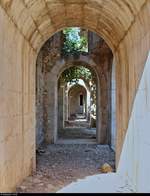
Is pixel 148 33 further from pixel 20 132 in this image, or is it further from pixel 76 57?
pixel 76 57

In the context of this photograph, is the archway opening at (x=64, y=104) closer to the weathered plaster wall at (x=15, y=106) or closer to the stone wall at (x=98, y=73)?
the stone wall at (x=98, y=73)

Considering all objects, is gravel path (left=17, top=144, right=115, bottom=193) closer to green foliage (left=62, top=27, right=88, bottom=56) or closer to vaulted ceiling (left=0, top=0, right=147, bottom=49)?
vaulted ceiling (left=0, top=0, right=147, bottom=49)

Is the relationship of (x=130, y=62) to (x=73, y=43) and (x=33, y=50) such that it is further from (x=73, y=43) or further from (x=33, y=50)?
(x=73, y=43)

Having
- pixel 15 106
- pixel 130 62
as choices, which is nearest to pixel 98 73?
pixel 130 62

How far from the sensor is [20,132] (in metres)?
6.17

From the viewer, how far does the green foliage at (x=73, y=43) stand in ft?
49.2

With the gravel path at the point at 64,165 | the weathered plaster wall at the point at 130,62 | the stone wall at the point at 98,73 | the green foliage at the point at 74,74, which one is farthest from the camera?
the green foliage at the point at 74,74

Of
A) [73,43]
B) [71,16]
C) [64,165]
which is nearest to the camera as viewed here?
[71,16]

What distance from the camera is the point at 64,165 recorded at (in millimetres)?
9094

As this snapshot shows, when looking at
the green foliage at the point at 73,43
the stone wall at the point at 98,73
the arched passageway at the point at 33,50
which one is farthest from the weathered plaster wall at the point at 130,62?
the green foliage at the point at 73,43

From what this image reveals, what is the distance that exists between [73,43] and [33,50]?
8.84m

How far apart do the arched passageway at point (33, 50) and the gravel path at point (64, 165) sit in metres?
0.35

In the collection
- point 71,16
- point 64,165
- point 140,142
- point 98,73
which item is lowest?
point 64,165

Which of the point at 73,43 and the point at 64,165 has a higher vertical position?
the point at 73,43
